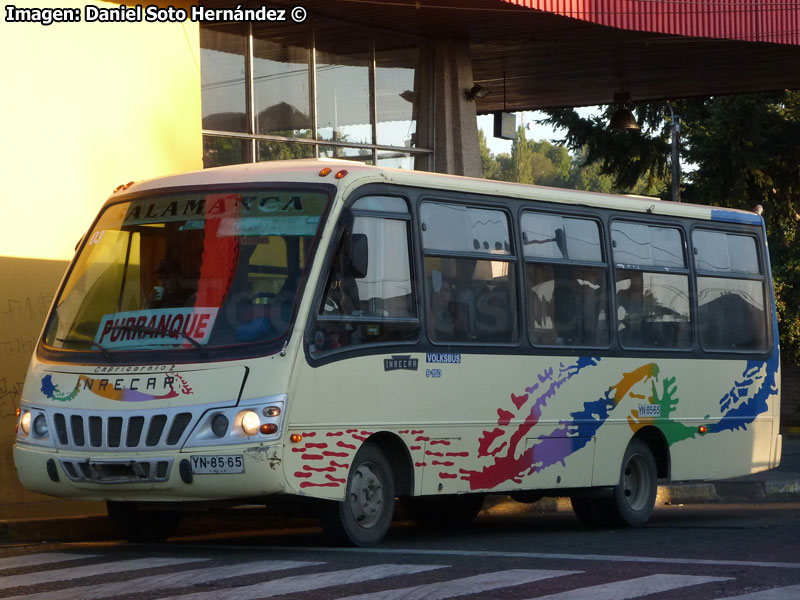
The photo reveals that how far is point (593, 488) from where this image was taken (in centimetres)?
1394

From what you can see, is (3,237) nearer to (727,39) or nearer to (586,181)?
(727,39)

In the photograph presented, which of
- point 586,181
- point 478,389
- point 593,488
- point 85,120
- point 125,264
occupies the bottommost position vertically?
point 593,488

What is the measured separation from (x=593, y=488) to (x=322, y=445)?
4.06 m

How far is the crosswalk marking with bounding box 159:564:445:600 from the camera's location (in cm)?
835

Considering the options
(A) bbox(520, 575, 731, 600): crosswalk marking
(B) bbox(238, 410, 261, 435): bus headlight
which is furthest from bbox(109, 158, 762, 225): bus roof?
(A) bbox(520, 575, 731, 600): crosswalk marking

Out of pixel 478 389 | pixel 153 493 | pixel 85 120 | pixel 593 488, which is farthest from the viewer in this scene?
pixel 85 120

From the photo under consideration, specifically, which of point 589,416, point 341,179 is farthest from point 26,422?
point 589,416

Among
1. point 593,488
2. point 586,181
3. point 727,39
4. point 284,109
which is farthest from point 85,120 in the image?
point 586,181

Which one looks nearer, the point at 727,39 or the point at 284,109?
the point at 284,109

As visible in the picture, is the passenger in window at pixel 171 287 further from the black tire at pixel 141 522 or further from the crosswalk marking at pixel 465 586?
the crosswalk marking at pixel 465 586

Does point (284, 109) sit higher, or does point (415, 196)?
point (284, 109)

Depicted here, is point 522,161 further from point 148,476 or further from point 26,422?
point 148,476

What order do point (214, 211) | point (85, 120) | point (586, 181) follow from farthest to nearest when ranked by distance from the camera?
1. point (586, 181)
2. point (85, 120)
3. point (214, 211)

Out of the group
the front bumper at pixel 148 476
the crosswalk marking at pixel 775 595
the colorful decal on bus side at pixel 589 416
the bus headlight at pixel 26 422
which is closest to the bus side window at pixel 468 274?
the colorful decal on bus side at pixel 589 416
